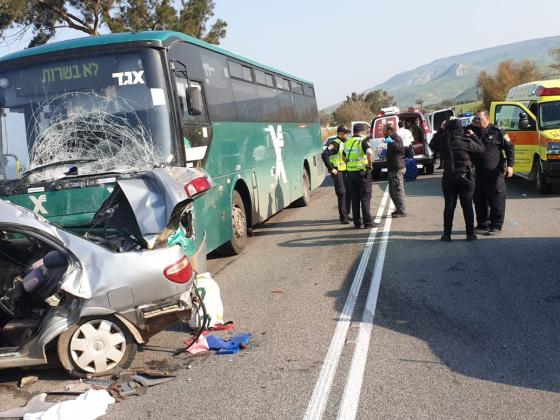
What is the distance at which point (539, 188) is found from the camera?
1424cm

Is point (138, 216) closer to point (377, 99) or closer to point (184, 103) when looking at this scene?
point (184, 103)

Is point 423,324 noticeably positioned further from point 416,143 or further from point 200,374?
point 416,143

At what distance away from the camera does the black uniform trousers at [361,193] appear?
11492 mm

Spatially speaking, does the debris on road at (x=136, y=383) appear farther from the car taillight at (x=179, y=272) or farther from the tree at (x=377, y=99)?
the tree at (x=377, y=99)

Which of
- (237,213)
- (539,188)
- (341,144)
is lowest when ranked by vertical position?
(539,188)

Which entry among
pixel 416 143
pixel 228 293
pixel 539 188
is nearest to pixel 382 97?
pixel 416 143

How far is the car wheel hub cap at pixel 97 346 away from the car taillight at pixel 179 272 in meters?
0.61

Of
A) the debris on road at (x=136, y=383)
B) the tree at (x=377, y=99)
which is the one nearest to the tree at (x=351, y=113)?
the tree at (x=377, y=99)

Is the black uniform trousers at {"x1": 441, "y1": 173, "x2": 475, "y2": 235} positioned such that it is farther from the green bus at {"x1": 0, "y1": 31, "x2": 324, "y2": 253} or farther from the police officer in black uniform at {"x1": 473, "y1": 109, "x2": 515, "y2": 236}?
the green bus at {"x1": 0, "y1": 31, "x2": 324, "y2": 253}

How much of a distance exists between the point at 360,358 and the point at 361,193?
6703mm

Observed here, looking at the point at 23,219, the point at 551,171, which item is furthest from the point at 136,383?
the point at 551,171

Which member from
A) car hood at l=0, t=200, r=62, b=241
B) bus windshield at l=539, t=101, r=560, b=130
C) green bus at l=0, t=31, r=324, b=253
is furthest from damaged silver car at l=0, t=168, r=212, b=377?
bus windshield at l=539, t=101, r=560, b=130

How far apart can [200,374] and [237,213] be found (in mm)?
5283

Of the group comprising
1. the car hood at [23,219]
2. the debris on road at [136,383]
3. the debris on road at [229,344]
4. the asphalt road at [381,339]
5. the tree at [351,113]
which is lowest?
the asphalt road at [381,339]
